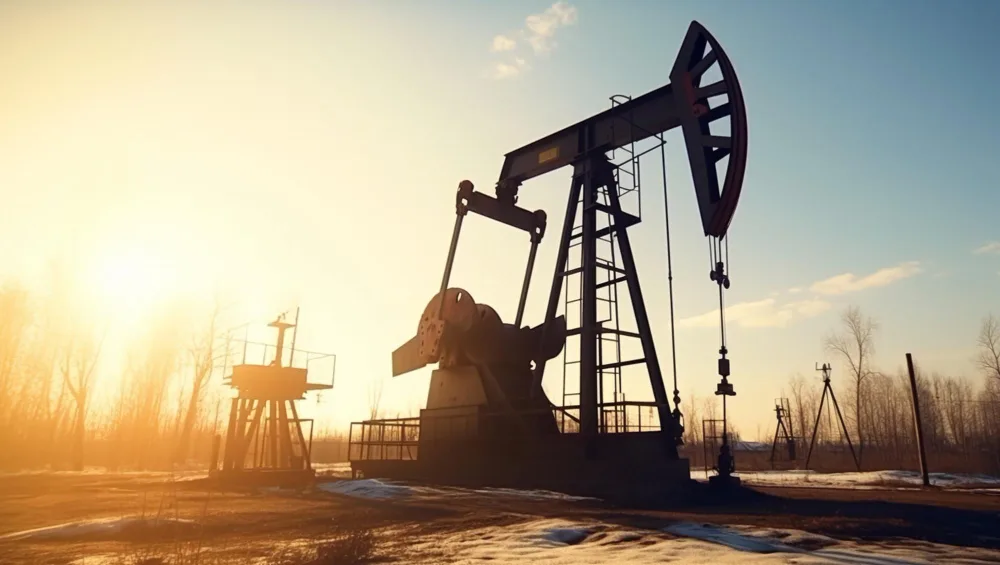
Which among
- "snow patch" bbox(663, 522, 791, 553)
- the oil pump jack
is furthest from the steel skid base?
"snow patch" bbox(663, 522, 791, 553)

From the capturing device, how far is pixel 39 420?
33031mm

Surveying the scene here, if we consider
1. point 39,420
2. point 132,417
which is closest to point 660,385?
point 39,420

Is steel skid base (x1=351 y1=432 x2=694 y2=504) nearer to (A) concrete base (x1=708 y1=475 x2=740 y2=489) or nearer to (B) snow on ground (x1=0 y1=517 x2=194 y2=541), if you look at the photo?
(A) concrete base (x1=708 y1=475 x2=740 y2=489)

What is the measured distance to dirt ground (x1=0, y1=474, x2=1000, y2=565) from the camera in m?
5.78

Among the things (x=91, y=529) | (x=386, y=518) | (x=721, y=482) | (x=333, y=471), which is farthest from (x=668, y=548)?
(x=333, y=471)

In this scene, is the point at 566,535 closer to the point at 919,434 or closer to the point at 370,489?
the point at 370,489

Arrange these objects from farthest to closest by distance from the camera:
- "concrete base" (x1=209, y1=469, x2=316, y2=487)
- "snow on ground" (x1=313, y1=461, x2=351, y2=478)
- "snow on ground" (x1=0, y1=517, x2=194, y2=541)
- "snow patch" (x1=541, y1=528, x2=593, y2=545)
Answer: "snow on ground" (x1=313, y1=461, x2=351, y2=478), "concrete base" (x1=209, y1=469, x2=316, y2=487), "snow on ground" (x1=0, y1=517, x2=194, y2=541), "snow patch" (x1=541, y1=528, x2=593, y2=545)

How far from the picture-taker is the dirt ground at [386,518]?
19.0 feet

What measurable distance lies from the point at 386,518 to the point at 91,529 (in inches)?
131

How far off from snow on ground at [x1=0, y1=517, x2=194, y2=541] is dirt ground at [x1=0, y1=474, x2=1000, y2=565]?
0.05 meters

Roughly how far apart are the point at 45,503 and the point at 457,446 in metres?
7.69

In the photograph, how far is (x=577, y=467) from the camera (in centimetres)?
1128

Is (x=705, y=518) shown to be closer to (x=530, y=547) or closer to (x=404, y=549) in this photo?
(x=530, y=547)

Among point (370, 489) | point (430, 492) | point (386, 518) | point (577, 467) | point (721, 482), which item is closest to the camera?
point (386, 518)
